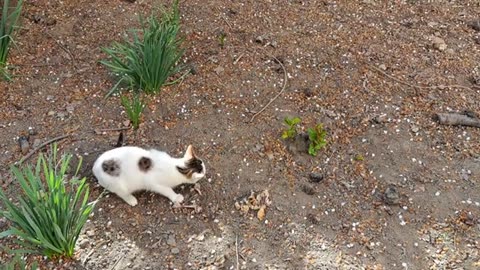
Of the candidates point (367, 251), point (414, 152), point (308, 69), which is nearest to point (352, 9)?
point (308, 69)

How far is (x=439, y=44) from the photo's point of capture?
402 cm

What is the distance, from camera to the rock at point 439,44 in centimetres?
399

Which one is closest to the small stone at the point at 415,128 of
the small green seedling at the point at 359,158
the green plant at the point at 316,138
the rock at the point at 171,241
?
the small green seedling at the point at 359,158

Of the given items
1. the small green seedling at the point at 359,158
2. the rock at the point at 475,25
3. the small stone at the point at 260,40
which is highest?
the rock at the point at 475,25

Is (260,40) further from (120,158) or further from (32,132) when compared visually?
(32,132)

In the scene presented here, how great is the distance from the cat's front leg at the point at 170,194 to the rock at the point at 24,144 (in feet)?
3.03

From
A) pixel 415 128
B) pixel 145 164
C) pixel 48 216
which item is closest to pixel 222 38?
pixel 145 164

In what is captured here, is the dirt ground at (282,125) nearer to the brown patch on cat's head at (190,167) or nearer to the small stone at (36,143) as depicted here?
the small stone at (36,143)

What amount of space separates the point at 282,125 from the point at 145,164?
1005 millimetres

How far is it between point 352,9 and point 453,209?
6.56ft

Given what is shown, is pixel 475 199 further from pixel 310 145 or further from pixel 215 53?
pixel 215 53

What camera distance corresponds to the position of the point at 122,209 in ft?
9.70

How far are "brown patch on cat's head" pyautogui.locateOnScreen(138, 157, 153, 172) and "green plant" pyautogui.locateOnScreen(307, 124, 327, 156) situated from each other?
3.28 feet

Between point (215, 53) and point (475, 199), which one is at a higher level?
point (215, 53)
